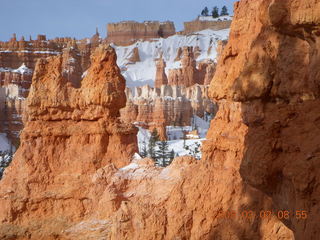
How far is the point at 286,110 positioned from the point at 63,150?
10029mm

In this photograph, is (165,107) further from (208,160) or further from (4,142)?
(208,160)

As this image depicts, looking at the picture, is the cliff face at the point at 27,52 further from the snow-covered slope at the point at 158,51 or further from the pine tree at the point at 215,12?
the pine tree at the point at 215,12

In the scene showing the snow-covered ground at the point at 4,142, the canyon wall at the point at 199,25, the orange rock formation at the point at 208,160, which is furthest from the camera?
the canyon wall at the point at 199,25

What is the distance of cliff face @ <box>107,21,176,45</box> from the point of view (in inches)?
4643

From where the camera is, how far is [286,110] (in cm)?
395

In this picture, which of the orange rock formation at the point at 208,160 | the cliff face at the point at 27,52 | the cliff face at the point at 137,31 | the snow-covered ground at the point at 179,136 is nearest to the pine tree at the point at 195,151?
the snow-covered ground at the point at 179,136

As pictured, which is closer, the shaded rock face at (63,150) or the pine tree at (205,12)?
the shaded rock face at (63,150)

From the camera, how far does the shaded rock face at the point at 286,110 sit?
3.47 meters

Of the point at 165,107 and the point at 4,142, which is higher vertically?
the point at 165,107

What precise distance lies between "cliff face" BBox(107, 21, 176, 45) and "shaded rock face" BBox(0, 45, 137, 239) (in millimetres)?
104857

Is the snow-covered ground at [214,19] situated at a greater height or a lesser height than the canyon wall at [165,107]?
greater

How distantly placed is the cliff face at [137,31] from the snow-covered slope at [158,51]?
7.63 m

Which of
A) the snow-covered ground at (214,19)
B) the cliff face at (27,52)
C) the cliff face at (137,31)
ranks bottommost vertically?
the cliff face at (27,52)

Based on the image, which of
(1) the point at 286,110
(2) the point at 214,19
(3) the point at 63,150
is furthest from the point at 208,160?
(2) the point at 214,19
